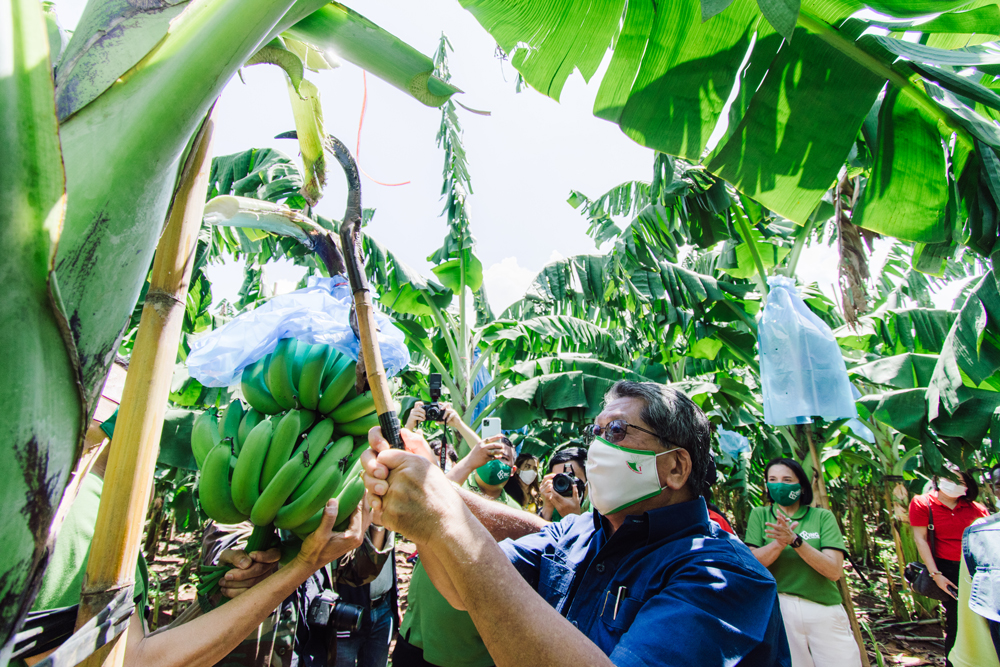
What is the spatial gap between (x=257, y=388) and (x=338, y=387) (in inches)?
9.0

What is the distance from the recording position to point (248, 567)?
4.08 feet

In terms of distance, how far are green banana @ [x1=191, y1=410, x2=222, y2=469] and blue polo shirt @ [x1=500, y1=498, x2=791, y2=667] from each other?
909 mm

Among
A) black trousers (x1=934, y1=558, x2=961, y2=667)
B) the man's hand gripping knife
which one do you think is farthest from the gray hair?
black trousers (x1=934, y1=558, x2=961, y2=667)

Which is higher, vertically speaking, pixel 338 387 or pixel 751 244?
pixel 751 244

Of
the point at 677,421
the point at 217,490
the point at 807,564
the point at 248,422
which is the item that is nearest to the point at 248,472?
the point at 217,490

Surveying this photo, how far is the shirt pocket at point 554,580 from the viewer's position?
139cm

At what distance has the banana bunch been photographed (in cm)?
122

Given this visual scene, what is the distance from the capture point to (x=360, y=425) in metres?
1.44

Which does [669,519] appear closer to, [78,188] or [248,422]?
[248,422]

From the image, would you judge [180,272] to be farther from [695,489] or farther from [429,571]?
[695,489]

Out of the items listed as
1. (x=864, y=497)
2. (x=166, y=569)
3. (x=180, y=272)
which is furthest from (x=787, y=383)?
(x=864, y=497)

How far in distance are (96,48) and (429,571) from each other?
122cm

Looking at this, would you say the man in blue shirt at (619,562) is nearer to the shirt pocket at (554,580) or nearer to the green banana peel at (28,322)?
the shirt pocket at (554,580)

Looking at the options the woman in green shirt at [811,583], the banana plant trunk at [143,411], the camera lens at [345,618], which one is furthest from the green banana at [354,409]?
the woman in green shirt at [811,583]
